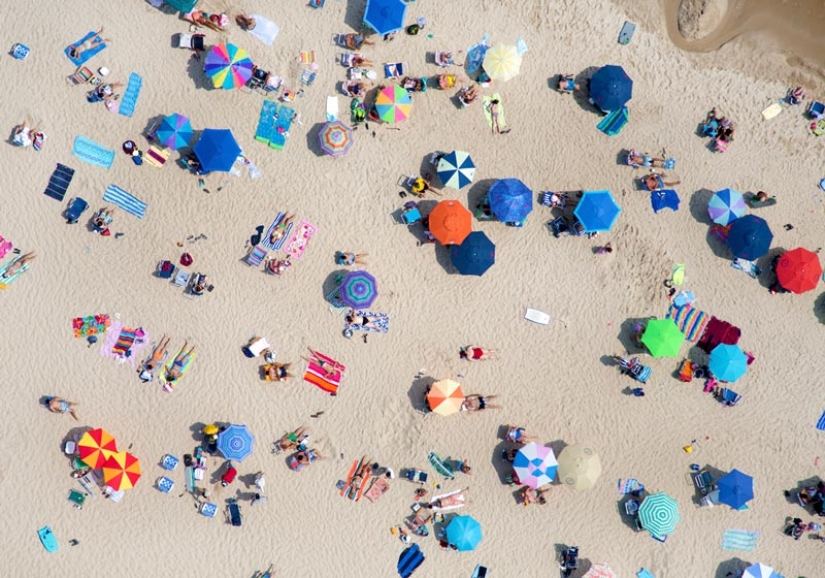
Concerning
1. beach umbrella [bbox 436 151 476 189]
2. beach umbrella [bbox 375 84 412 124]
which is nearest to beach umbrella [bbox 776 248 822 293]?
beach umbrella [bbox 436 151 476 189]

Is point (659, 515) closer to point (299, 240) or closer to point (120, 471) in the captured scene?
point (299, 240)

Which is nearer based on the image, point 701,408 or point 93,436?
point 93,436

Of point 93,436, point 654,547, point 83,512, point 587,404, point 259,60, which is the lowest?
point 83,512

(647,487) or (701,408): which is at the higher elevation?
(701,408)

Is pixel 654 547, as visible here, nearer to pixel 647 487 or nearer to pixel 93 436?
pixel 647 487

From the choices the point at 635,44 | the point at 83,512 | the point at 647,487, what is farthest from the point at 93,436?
the point at 635,44

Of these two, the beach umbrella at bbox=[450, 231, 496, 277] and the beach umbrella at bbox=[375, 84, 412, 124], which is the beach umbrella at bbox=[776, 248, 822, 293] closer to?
the beach umbrella at bbox=[450, 231, 496, 277]
